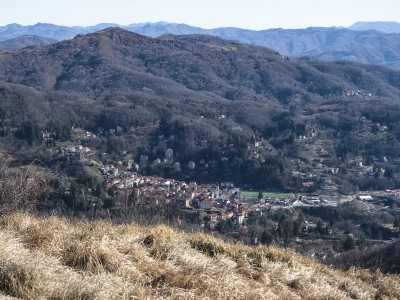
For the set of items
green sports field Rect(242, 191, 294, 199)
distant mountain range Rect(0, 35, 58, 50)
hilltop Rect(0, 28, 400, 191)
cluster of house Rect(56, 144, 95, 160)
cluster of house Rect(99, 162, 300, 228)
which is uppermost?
A: distant mountain range Rect(0, 35, 58, 50)

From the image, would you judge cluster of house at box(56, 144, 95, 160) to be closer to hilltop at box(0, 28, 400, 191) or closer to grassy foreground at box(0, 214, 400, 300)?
hilltop at box(0, 28, 400, 191)

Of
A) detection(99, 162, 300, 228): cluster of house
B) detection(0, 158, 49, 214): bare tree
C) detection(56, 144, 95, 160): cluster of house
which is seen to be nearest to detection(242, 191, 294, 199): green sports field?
detection(99, 162, 300, 228): cluster of house

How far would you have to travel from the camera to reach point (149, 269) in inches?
139

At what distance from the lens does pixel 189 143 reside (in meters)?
43.2

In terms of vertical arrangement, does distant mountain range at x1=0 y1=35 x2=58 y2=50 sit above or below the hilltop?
above

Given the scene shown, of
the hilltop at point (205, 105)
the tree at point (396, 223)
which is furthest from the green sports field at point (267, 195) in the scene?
the tree at point (396, 223)

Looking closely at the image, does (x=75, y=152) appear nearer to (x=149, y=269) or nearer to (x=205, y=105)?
(x=205, y=105)

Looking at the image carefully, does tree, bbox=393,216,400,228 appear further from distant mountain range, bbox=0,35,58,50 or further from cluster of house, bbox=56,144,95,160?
distant mountain range, bbox=0,35,58,50

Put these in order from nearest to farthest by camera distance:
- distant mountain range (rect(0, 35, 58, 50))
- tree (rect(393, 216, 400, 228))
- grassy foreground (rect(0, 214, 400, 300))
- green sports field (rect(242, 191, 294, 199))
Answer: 1. grassy foreground (rect(0, 214, 400, 300))
2. tree (rect(393, 216, 400, 228))
3. green sports field (rect(242, 191, 294, 199))
4. distant mountain range (rect(0, 35, 58, 50))

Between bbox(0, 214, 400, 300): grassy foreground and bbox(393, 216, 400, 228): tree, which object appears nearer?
bbox(0, 214, 400, 300): grassy foreground

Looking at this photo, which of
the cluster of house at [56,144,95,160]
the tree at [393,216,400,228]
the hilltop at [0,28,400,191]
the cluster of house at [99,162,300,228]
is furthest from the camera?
the hilltop at [0,28,400,191]

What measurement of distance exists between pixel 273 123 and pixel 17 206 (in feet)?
156

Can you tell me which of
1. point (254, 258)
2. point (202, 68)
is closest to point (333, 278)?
point (254, 258)

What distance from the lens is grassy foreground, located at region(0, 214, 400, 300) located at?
9.57 ft
